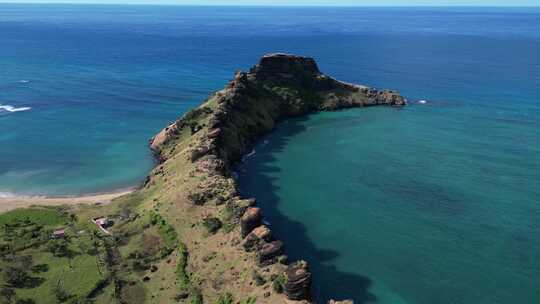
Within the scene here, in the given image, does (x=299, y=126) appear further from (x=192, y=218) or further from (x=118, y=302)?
(x=118, y=302)

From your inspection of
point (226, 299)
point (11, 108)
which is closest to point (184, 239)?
point (226, 299)

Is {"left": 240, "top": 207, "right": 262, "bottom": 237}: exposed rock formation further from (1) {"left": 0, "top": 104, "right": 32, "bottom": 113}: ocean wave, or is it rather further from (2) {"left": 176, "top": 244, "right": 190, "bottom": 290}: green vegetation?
(1) {"left": 0, "top": 104, "right": 32, "bottom": 113}: ocean wave

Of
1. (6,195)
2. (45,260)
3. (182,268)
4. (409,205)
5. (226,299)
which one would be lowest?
(6,195)

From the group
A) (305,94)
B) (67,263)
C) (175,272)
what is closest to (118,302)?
(175,272)

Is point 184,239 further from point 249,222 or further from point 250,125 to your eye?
point 250,125

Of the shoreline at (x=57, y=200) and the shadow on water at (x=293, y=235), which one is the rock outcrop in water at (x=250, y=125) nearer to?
the shadow on water at (x=293, y=235)
